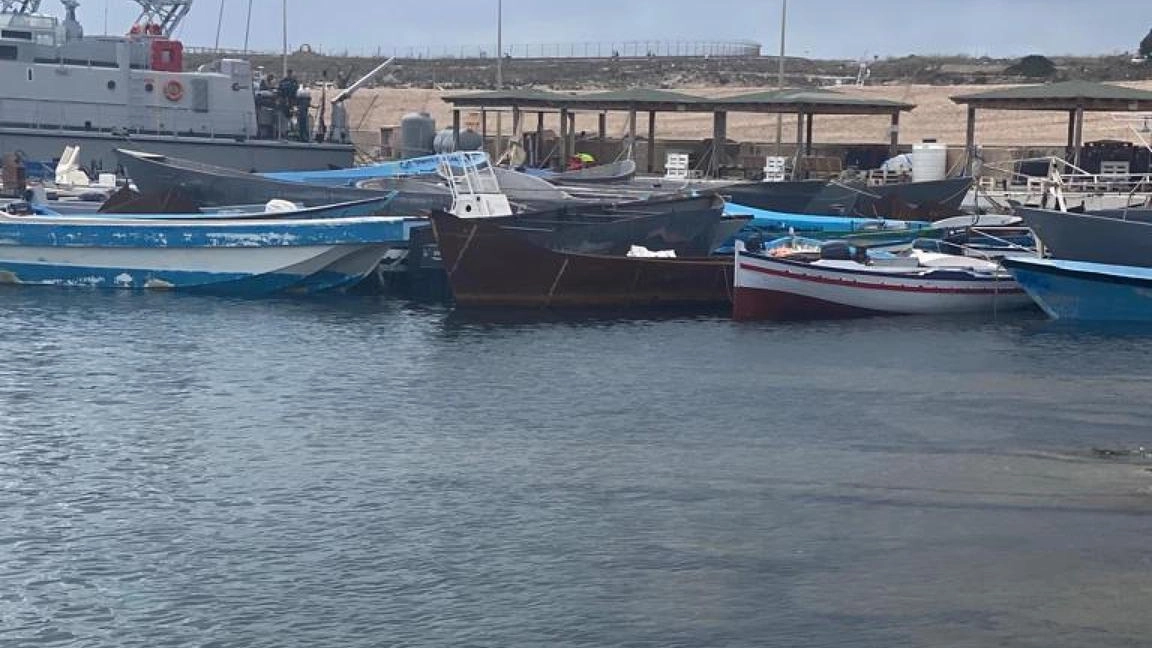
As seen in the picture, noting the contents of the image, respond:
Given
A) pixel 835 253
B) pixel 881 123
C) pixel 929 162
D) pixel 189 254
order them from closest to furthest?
pixel 835 253, pixel 189 254, pixel 929 162, pixel 881 123

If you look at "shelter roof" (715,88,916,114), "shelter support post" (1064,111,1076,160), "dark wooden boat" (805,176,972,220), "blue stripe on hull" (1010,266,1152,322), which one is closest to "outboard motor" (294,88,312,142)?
"shelter roof" (715,88,916,114)

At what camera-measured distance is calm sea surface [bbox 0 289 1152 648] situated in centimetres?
1516

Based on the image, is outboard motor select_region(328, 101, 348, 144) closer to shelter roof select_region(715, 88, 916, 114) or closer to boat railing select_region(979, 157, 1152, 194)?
shelter roof select_region(715, 88, 916, 114)

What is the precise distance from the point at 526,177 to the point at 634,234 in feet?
22.6

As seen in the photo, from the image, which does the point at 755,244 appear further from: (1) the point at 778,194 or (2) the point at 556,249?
(1) the point at 778,194

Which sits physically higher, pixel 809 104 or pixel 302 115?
pixel 809 104

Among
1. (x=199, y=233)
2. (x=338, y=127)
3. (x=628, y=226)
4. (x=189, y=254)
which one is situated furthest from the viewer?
(x=338, y=127)

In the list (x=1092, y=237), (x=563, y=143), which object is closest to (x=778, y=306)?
(x=1092, y=237)

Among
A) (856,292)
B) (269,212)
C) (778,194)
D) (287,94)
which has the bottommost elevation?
(856,292)

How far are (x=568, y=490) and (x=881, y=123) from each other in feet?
208

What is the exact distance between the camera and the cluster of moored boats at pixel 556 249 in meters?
33.3

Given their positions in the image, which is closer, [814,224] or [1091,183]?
[814,224]

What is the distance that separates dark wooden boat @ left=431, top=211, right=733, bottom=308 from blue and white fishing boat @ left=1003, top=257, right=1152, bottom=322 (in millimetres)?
6059

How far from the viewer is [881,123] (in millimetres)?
80188
